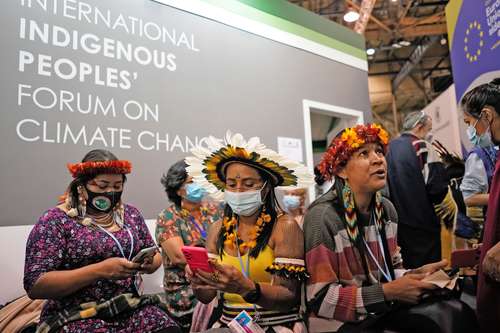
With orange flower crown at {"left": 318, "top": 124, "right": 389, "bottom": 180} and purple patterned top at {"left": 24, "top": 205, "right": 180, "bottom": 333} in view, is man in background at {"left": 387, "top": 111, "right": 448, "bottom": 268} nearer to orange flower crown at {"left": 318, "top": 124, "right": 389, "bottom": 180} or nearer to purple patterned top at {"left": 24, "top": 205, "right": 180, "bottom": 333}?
orange flower crown at {"left": 318, "top": 124, "right": 389, "bottom": 180}

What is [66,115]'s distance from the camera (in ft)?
11.0

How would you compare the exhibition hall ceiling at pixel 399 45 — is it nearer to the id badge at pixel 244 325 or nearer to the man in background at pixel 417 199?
the man in background at pixel 417 199

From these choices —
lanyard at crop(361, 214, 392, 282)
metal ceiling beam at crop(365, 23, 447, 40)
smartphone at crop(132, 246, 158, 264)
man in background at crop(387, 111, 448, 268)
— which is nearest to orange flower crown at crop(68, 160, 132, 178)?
smartphone at crop(132, 246, 158, 264)

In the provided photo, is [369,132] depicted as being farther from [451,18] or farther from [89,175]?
[451,18]

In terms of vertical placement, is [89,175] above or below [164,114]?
below

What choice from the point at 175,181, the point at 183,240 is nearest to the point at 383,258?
the point at 183,240

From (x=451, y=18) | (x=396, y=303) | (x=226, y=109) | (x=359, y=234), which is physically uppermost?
(x=451, y=18)

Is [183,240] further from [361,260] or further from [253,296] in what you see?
[361,260]

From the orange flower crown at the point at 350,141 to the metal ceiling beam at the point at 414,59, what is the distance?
30.1 ft

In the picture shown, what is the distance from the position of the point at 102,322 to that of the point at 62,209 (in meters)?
0.63

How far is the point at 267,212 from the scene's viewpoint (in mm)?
1936

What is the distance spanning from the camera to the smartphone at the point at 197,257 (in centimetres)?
A: 152

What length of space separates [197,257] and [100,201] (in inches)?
34.6

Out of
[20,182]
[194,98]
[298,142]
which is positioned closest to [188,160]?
[20,182]
